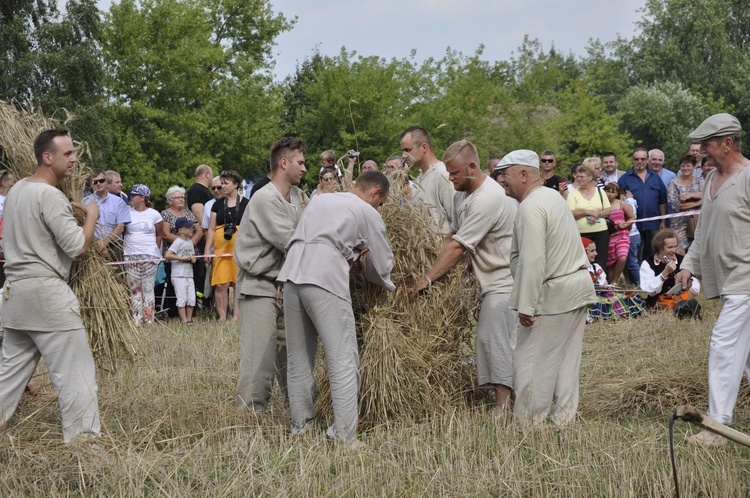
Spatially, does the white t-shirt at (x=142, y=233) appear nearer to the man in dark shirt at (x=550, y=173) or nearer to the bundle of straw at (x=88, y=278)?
the man in dark shirt at (x=550, y=173)

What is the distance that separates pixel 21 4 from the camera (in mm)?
34500

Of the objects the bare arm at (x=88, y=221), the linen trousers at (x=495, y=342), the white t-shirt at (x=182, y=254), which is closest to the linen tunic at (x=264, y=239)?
the bare arm at (x=88, y=221)

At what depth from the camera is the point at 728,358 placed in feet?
20.2

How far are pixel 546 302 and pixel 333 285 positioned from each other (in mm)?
1378

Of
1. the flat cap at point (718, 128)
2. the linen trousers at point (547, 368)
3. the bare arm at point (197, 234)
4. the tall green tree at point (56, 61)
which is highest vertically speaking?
the tall green tree at point (56, 61)

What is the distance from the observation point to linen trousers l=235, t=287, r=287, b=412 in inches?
267

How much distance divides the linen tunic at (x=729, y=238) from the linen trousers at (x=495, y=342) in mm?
1391

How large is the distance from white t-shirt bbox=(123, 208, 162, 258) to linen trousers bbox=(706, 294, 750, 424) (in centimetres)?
809

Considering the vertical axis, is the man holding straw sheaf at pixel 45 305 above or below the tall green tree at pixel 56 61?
below

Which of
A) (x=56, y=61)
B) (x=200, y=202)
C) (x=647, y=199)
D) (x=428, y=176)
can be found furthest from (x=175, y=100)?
(x=428, y=176)

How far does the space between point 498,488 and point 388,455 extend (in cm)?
86

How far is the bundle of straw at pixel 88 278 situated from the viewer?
6684 mm

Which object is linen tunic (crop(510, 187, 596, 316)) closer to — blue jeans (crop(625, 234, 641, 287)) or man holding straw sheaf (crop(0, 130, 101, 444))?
man holding straw sheaf (crop(0, 130, 101, 444))

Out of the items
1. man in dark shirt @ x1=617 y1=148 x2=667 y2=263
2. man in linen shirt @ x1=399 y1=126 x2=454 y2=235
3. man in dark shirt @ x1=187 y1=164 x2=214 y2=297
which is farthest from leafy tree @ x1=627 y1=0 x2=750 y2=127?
man in linen shirt @ x1=399 y1=126 x2=454 y2=235
